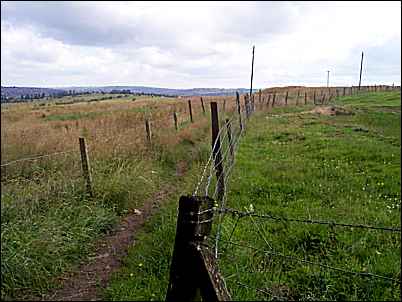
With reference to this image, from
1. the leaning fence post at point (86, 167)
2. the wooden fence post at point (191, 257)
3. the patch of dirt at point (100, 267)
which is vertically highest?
the wooden fence post at point (191, 257)

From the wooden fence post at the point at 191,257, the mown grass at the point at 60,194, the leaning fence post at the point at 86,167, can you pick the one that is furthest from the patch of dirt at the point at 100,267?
the wooden fence post at the point at 191,257

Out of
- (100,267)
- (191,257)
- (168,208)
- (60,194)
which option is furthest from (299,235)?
(191,257)

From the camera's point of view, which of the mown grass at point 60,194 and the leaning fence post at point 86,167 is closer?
the mown grass at point 60,194

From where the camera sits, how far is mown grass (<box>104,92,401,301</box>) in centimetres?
422

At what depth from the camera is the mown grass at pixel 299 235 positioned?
4.22 metres

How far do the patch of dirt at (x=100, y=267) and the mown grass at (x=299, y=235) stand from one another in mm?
172

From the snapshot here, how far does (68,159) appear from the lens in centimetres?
715

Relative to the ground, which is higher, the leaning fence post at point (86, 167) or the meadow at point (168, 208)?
the leaning fence post at point (86, 167)

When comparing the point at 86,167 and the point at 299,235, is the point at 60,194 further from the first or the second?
the point at 299,235

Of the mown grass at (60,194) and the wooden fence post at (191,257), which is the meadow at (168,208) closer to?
the mown grass at (60,194)

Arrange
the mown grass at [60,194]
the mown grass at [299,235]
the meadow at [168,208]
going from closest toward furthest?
the mown grass at [299,235] → the meadow at [168,208] → the mown grass at [60,194]

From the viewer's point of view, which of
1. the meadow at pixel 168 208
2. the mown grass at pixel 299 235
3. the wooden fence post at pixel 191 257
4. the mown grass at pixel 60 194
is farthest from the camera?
the mown grass at pixel 60 194

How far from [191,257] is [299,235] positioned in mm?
3810

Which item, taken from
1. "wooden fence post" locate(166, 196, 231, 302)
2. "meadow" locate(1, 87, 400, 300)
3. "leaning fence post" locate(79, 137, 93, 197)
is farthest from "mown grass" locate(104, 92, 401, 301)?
"leaning fence post" locate(79, 137, 93, 197)
